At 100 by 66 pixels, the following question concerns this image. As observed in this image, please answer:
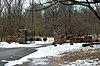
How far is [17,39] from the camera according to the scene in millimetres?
53656

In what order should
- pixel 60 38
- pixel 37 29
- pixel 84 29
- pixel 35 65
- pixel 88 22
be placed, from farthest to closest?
pixel 37 29, pixel 88 22, pixel 84 29, pixel 60 38, pixel 35 65

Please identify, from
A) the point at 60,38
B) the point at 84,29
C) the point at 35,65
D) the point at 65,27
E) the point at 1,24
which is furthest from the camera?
the point at 84,29

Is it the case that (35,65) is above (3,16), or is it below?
below

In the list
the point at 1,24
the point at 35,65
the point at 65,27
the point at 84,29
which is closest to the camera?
the point at 35,65

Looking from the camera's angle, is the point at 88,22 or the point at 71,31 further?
the point at 88,22

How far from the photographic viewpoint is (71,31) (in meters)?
57.2

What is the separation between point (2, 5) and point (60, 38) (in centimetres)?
1511

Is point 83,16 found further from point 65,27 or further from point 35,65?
point 35,65

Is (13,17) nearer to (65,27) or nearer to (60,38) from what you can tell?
(65,27)

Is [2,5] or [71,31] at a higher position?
[2,5]

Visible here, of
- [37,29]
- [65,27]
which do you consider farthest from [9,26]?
[37,29]

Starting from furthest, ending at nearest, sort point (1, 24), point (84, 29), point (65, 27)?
point (84, 29)
point (1, 24)
point (65, 27)

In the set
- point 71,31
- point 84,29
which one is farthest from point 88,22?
point 71,31

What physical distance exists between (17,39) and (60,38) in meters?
11.7
